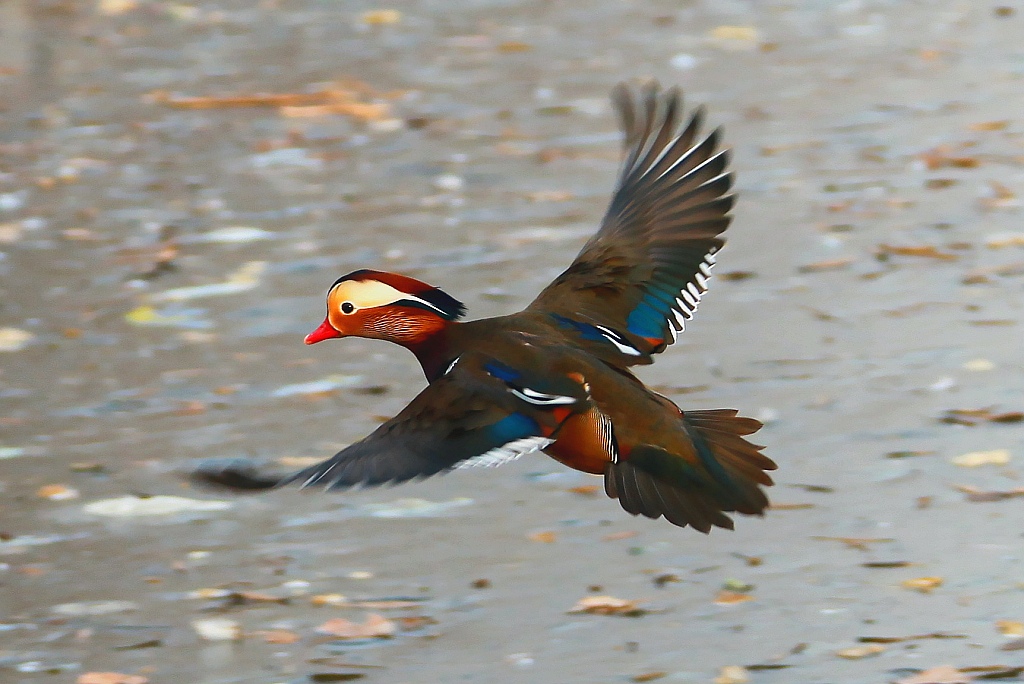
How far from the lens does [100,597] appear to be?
4430mm

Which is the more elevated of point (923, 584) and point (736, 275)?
point (736, 275)

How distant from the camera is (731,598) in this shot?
427 cm

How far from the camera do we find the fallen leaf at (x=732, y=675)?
154 inches

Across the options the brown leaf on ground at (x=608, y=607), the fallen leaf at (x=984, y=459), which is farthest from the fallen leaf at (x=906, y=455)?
the brown leaf on ground at (x=608, y=607)

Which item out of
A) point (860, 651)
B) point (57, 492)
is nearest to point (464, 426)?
point (860, 651)

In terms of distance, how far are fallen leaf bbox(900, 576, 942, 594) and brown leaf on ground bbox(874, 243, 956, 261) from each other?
236 cm

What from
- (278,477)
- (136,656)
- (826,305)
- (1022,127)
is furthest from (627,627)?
(1022,127)

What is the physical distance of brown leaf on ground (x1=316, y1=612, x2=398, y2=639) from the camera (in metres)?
4.20

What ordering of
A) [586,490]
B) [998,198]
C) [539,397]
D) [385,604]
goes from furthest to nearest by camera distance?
[998,198]
[586,490]
[385,604]
[539,397]

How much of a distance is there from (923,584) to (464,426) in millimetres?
1620

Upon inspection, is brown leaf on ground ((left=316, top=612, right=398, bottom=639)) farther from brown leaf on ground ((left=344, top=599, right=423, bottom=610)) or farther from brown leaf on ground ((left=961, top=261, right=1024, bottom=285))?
brown leaf on ground ((left=961, top=261, right=1024, bottom=285))

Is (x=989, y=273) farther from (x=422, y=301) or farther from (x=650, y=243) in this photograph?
(x=422, y=301)

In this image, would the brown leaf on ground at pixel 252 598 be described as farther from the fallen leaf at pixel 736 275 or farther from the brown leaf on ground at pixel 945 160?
the brown leaf on ground at pixel 945 160

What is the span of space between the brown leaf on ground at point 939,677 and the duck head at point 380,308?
137 cm
